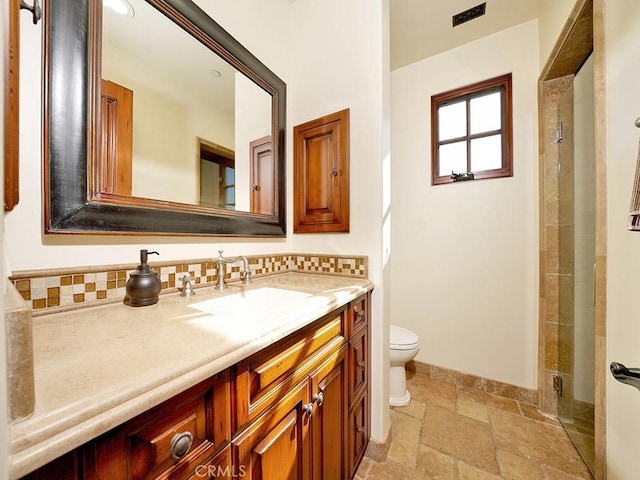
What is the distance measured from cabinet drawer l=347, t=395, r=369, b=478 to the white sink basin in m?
0.57

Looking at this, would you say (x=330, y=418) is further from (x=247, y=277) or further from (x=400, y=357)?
(x=400, y=357)

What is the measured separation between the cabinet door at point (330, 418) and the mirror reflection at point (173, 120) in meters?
0.87

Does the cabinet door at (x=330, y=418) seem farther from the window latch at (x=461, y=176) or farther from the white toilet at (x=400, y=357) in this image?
the window latch at (x=461, y=176)

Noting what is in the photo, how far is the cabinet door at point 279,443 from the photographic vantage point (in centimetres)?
57

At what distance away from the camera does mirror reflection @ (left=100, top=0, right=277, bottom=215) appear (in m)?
0.82

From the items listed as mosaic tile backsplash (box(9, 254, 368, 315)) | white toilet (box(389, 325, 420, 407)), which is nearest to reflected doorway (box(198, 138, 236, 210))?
mosaic tile backsplash (box(9, 254, 368, 315))

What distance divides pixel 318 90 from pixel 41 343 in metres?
1.60

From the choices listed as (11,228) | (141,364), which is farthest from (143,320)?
(11,228)

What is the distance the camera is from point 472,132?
193 centimetres

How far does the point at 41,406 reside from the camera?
1.00 feet

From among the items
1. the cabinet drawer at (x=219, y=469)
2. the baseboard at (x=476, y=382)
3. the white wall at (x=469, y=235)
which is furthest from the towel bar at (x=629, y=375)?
the baseboard at (x=476, y=382)

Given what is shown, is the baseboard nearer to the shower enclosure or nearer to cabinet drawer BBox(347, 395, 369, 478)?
the shower enclosure

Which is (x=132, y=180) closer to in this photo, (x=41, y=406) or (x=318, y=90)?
(x=41, y=406)

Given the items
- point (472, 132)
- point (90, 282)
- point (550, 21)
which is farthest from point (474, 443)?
point (550, 21)
